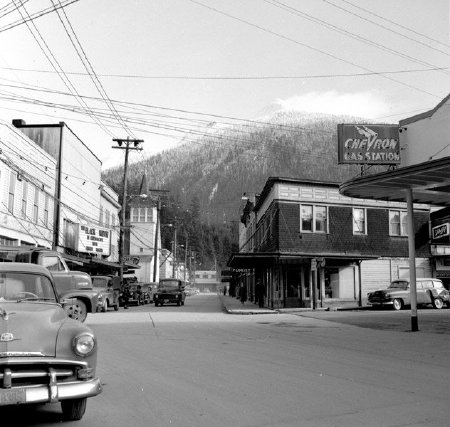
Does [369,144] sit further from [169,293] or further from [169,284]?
[169,284]

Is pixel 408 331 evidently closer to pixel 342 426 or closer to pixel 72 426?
pixel 342 426

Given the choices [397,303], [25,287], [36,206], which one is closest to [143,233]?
[36,206]

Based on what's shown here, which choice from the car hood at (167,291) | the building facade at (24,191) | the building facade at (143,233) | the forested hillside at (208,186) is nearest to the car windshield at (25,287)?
the building facade at (24,191)

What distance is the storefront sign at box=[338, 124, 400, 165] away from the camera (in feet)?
88.0

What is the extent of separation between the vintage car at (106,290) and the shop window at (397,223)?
19179 millimetres

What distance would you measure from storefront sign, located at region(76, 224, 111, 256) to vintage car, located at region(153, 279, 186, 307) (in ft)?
17.8

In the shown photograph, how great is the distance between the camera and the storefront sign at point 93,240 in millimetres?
39062

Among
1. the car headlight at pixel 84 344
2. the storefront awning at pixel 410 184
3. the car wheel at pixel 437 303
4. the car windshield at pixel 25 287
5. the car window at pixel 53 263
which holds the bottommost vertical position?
the car wheel at pixel 437 303

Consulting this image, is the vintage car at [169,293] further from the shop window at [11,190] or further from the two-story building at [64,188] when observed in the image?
the shop window at [11,190]

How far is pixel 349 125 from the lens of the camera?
2827 cm

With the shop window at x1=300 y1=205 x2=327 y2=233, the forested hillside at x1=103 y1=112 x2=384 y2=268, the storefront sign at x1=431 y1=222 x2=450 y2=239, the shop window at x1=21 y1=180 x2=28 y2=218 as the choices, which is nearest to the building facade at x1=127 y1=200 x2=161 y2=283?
the forested hillside at x1=103 y1=112 x2=384 y2=268

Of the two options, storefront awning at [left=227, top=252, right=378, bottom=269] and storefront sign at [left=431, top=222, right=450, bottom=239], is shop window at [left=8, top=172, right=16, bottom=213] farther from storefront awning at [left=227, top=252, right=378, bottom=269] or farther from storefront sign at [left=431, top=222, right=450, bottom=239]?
storefront sign at [left=431, top=222, right=450, bottom=239]

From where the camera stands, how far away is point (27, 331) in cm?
556

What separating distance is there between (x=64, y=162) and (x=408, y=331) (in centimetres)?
2703
